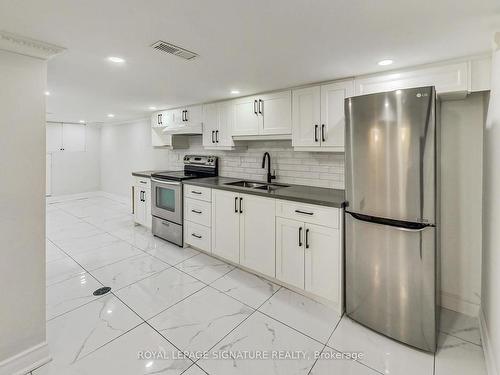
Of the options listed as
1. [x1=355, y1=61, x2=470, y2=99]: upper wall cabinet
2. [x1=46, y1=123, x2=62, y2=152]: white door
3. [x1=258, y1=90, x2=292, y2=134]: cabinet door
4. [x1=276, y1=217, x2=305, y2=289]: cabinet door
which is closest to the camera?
[x1=355, y1=61, x2=470, y2=99]: upper wall cabinet

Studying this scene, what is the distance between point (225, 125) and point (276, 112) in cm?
88

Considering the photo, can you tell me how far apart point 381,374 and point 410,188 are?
1230 mm

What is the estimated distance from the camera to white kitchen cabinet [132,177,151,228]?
14.3 ft

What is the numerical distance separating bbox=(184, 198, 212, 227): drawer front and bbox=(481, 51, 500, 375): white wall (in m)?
2.65

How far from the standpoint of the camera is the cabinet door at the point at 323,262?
224 cm

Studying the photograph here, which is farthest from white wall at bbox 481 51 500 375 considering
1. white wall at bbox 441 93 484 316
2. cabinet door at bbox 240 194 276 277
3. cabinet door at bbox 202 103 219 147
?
cabinet door at bbox 202 103 219 147

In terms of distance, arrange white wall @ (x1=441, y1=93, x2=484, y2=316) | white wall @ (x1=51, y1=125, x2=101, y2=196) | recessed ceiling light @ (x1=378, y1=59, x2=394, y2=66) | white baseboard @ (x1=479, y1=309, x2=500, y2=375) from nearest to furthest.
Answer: white baseboard @ (x1=479, y1=309, x2=500, y2=375) → recessed ceiling light @ (x1=378, y1=59, x2=394, y2=66) → white wall @ (x1=441, y1=93, x2=484, y2=316) → white wall @ (x1=51, y1=125, x2=101, y2=196)

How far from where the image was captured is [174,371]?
65.3 inches

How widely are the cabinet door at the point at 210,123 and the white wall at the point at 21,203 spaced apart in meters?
2.22

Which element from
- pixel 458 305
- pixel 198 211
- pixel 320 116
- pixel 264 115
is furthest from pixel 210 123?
pixel 458 305

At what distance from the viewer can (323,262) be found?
7.57 feet

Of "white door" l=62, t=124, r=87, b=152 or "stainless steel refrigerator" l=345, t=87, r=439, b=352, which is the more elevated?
"white door" l=62, t=124, r=87, b=152

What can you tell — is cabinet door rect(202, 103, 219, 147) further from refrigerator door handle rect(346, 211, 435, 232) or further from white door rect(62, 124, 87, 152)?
white door rect(62, 124, 87, 152)

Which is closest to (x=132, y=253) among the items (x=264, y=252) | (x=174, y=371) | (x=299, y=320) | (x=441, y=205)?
(x=264, y=252)
